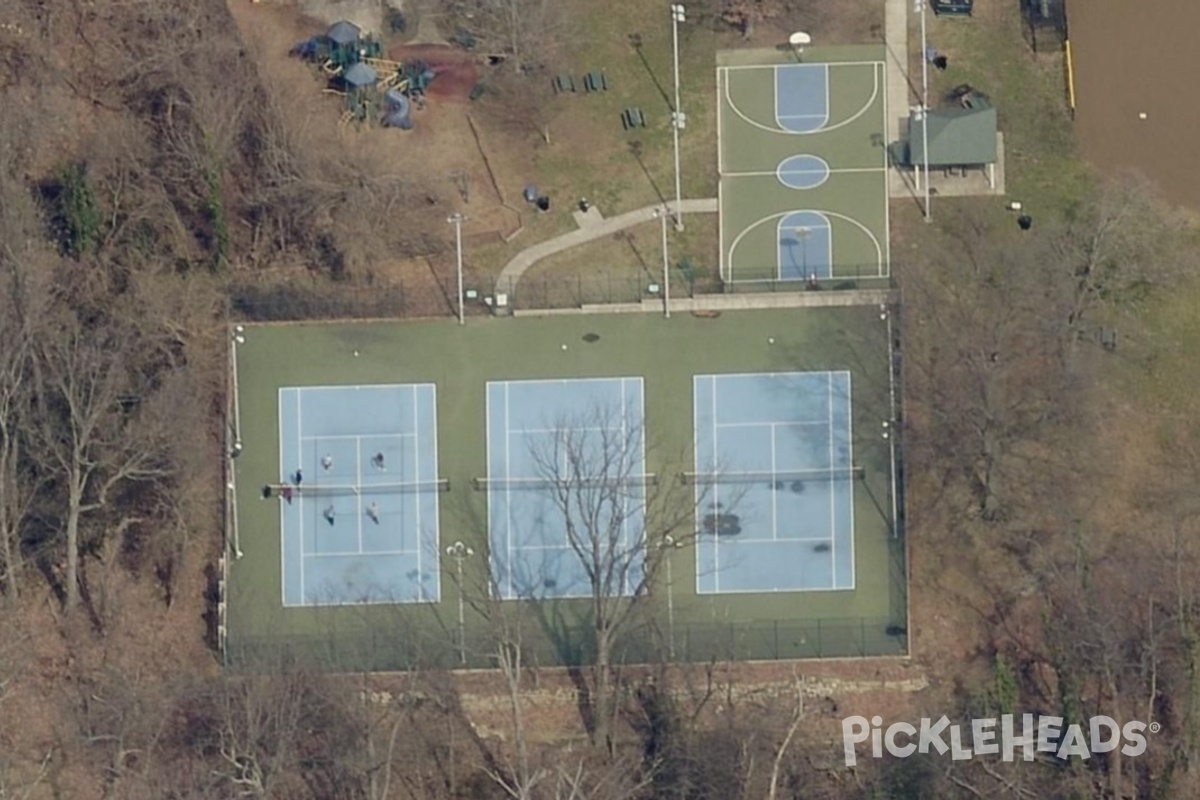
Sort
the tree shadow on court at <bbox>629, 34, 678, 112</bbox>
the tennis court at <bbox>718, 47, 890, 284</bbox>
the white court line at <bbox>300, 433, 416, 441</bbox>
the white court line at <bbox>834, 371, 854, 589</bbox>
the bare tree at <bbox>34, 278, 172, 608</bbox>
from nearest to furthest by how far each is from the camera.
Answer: the bare tree at <bbox>34, 278, 172, 608</bbox>
the white court line at <bbox>834, 371, 854, 589</bbox>
the white court line at <bbox>300, 433, 416, 441</bbox>
the tennis court at <bbox>718, 47, 890, 284</bbox>
the tree shadow on court at <bbox>629, 34, 678, 112</bbox>

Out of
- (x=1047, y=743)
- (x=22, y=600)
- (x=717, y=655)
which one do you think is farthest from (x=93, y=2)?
(x=1047, y=743)

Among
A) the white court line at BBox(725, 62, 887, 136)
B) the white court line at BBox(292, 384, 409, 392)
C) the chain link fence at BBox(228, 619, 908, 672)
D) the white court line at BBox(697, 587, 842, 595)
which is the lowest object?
the chain link fence at BBox(228, 619, 908, 672)

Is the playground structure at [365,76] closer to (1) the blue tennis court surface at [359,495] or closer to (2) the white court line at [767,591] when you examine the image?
(1) the blue tennis court surface at [359,495]

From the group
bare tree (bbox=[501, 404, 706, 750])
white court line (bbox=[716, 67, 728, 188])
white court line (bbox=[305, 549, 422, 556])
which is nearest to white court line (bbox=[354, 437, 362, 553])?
white court line (bbox=[305, 549, 422, 556])

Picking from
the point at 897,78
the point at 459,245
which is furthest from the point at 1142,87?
the point at 459,245

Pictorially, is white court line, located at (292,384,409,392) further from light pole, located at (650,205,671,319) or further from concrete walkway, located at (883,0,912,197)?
concrete walkway, located at (883,0,912,197)

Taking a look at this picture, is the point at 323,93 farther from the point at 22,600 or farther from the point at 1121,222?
the point at 1121,222

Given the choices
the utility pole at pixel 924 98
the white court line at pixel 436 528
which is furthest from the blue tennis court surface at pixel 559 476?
the utility pole at pixel 924 98
